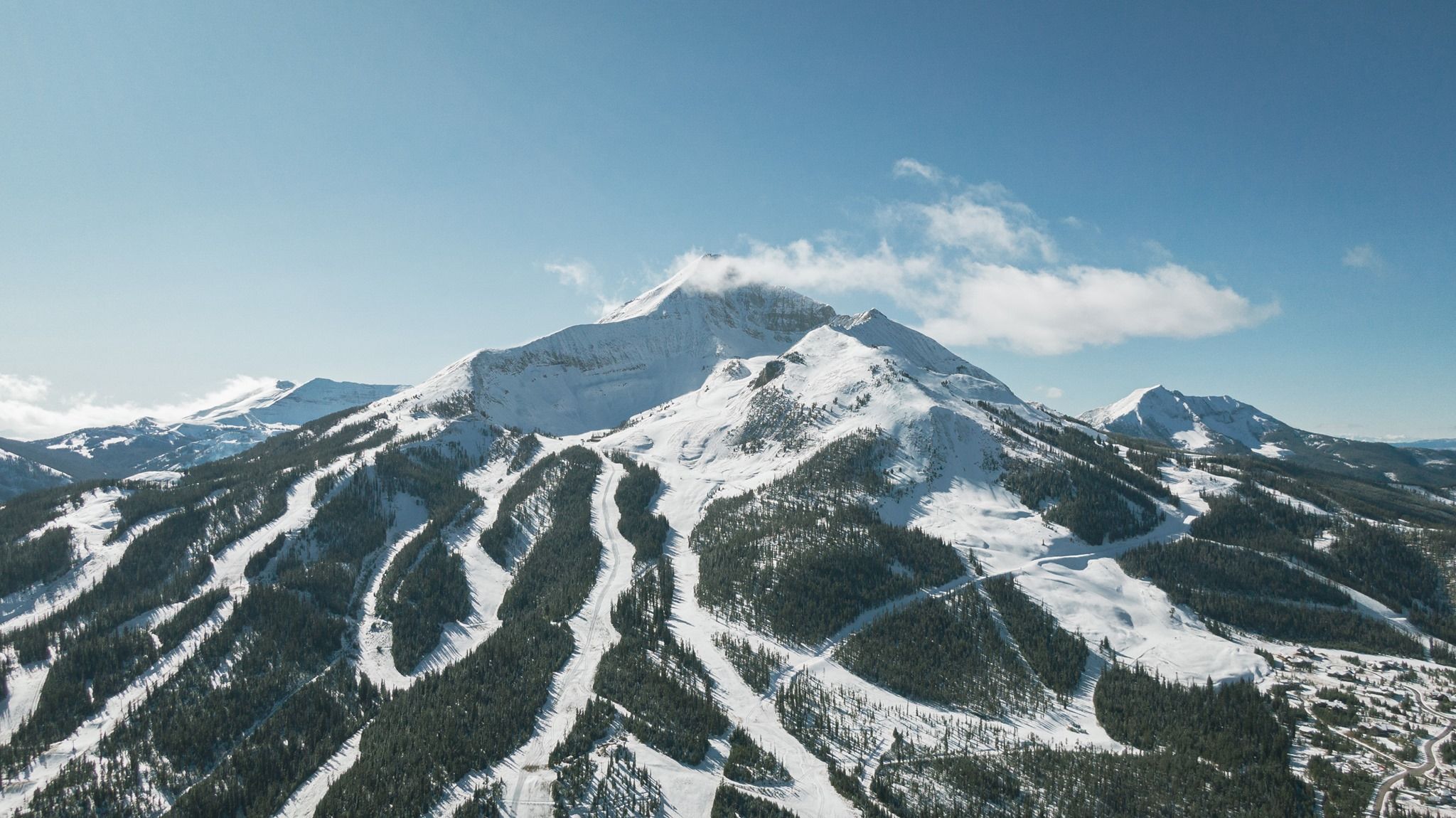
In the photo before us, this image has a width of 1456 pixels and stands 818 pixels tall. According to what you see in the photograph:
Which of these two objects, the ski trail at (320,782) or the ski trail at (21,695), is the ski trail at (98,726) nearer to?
the ski trail at (21,695)

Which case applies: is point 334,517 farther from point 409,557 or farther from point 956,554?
point 956,554

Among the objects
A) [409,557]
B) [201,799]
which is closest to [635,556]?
[409,557]

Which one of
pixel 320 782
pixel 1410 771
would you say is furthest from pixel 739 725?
pixel 1410 771

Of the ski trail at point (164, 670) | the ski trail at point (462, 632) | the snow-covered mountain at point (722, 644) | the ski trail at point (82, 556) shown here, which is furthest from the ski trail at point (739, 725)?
the ski trail at point (82, 556)

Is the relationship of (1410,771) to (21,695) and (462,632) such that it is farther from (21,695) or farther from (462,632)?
(21,695)

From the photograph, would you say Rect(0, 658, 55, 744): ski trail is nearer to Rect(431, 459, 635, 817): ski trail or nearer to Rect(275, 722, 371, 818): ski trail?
Rect(275, 722, 371, 818): ski trail

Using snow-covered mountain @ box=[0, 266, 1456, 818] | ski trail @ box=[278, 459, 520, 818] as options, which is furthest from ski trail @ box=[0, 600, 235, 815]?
ski trail @ box=[278, 459, 520, 818]
